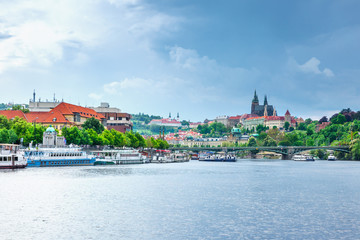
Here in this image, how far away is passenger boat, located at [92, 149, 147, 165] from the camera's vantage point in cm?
11781

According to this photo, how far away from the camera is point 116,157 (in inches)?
4892

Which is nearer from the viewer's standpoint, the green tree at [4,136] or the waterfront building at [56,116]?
the green tree at [4,136]

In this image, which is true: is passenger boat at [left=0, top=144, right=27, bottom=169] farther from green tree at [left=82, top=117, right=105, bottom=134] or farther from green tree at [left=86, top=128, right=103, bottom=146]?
green tree at [left=82, top=117, right=105, bottom=134]

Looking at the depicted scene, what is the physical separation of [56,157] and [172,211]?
62869mm

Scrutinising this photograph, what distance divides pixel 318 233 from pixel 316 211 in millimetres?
9713

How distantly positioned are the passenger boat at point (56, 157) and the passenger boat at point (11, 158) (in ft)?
18.3

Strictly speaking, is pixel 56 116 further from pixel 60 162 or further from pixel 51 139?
pixel 60 162

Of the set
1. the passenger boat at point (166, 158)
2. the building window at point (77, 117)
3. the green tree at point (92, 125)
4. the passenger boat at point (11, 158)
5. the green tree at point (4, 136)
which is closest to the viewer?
the passenger boat at point (11, 158)

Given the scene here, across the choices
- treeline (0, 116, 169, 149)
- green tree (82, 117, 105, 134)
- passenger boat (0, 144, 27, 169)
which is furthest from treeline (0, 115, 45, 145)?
green tree (82, 117, 105, 134)

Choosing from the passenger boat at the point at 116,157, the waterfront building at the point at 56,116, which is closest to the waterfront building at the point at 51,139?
the passenger boat at the point at 116,157

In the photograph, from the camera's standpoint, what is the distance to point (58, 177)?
72.1m

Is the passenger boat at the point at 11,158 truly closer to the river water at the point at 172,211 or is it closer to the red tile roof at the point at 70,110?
Result: the river water at the point at 172,211

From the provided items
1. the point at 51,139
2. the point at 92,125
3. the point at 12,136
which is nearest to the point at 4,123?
the point at 12,136

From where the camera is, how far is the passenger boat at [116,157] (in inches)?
4638
